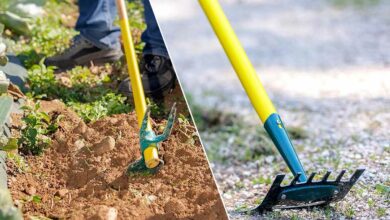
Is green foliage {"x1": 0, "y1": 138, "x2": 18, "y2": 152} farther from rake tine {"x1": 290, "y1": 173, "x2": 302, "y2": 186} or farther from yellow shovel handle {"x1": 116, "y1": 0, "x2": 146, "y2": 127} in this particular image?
rake tine {"x1": 290, "y1": 173, "x2": 302, "y2": 186}

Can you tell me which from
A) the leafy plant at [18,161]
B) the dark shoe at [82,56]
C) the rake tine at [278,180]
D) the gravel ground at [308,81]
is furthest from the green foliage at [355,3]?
the leafy plant at [18,161]

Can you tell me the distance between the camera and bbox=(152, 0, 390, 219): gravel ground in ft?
12.8

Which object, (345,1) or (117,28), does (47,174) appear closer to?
(117,28)

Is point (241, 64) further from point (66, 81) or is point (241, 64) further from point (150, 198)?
point (66, 81)

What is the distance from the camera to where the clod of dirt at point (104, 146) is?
3203 millimetres

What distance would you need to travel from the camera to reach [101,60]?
14.2 feet

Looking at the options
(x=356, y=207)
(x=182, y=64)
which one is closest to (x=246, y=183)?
(x=356, y=207)

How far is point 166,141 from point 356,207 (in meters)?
0.77

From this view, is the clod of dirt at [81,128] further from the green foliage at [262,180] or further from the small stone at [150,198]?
the green foliage at [262,180]

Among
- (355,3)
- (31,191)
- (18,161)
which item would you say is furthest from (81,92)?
(355,3)

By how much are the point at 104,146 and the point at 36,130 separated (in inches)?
11.4

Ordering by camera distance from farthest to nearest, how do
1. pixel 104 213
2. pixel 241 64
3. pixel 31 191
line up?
pixel 241 64 → pixel 31 191 → pixel 104 213

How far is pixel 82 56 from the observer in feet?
14.4

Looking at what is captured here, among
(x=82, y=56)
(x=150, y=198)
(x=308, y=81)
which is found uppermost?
(x=150, y=198)
